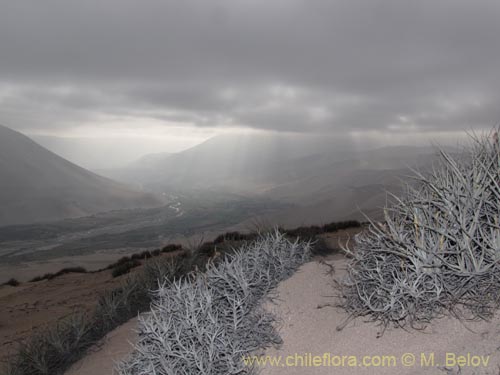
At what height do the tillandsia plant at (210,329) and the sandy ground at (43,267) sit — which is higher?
the tillandsia plant at (210,329)

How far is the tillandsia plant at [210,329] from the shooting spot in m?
3.15

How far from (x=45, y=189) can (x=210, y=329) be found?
175382 millimetres

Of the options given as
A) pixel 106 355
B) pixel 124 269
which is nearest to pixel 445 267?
pixel 106 355

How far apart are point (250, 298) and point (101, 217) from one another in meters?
143

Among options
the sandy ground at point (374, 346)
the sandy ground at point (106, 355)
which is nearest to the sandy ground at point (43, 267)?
the sandy ground at point (106, 355)

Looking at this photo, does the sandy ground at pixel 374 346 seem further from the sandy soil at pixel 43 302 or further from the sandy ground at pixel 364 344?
the sandy soil at pixel 43 302

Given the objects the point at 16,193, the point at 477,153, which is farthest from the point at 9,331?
the point at 16,193

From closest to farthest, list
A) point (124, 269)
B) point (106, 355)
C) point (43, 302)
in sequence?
1. point (106, 355)
2. point (43, 302)
3. point (124, 269)

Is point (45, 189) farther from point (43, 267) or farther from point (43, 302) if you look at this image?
point (43, 302)

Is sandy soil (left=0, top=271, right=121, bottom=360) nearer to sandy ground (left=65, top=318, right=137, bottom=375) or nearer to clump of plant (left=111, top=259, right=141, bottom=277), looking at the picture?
clump of plant (left=111, top=259, right=141, bottom=277)

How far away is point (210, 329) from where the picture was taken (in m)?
3.34

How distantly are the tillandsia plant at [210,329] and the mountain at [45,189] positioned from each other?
474 feet

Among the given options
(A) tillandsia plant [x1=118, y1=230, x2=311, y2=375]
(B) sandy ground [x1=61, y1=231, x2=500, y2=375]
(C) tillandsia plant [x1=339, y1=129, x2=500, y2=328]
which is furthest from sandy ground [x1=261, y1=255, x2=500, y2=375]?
(A) tillandsia plant [x1=118, y1=230, x2=311, y2=375]

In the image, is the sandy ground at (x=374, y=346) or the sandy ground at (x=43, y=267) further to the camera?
the sandy ground at (x=43, y=267)
